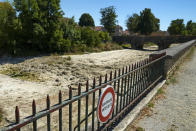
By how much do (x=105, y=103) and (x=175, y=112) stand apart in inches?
91.9

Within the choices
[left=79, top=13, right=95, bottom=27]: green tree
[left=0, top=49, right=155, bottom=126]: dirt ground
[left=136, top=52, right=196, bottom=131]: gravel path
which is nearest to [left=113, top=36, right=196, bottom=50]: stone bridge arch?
[left=79, top=13, right=95, bottom=27]: green tree

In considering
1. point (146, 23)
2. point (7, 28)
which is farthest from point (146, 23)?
point (7, 28)

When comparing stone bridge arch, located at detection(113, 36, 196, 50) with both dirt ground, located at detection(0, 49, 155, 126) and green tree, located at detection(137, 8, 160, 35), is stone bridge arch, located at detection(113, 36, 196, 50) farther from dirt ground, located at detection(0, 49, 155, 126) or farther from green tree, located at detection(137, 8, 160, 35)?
dirt ground, located at detection(0, 49, 155, 126)

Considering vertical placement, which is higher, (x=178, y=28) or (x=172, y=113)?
(x=178, y=28)

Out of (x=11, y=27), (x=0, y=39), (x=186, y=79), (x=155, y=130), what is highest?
(x=11, y=27)

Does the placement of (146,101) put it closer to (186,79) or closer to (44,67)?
(186,79)

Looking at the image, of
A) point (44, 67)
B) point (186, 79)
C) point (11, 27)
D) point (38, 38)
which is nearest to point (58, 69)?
point (44, 67)

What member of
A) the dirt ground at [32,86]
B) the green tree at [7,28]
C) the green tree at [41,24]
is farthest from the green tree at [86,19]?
the dirt ground at [32,86]

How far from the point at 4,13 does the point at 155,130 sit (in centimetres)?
1946

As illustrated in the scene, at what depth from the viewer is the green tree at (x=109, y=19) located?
2101 inches

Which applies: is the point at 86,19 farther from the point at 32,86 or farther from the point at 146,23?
the point at 32,86

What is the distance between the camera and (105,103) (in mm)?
2262

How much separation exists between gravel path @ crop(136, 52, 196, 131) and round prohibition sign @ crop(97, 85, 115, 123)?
1.15m

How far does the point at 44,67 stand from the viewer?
14094 mm
